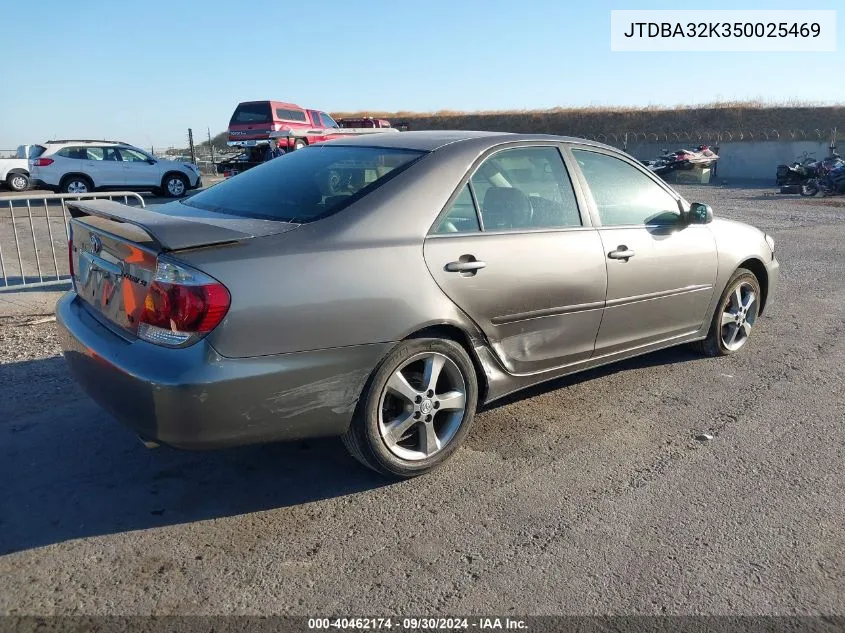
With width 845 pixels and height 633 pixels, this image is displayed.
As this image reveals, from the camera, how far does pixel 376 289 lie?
10.5 ft

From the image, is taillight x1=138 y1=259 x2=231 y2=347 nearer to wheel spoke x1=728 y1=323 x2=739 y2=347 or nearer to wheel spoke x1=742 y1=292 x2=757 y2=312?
wheel spoke x1=728 y1=323 x2=739 y2=347

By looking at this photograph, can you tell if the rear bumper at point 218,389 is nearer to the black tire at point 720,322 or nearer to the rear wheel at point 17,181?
the black tire at point 720,322

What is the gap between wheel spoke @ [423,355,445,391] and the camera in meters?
3.47

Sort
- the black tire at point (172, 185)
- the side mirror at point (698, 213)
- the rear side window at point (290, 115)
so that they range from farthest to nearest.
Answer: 1. the rear side window at point (290, 115)
2. the black tire at point (172, 185)
3. the side mirror at point (698, 213)

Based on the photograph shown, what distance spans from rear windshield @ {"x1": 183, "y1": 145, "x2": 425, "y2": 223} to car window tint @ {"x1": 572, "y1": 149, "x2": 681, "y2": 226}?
122 cm

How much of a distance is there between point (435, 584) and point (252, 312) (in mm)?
1269

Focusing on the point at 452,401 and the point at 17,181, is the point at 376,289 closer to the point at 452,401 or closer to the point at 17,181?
the point at 452,401

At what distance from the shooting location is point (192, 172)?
20.1m

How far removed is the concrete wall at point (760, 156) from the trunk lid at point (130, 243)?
31.1 metres

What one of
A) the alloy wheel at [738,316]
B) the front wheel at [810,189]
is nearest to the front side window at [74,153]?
the alloy wheel at [738,316]

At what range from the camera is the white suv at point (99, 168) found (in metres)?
18.3

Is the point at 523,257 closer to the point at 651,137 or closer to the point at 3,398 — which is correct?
the point at 3,398

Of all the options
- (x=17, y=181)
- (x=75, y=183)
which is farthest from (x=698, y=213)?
(x=17, y=181)

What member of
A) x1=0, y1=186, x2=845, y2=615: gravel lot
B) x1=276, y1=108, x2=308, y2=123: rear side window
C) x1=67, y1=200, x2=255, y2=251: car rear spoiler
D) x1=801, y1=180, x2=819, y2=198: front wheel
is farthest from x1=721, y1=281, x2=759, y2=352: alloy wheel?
x1=276, y1=108, x2=308, y2=123: rear side window
